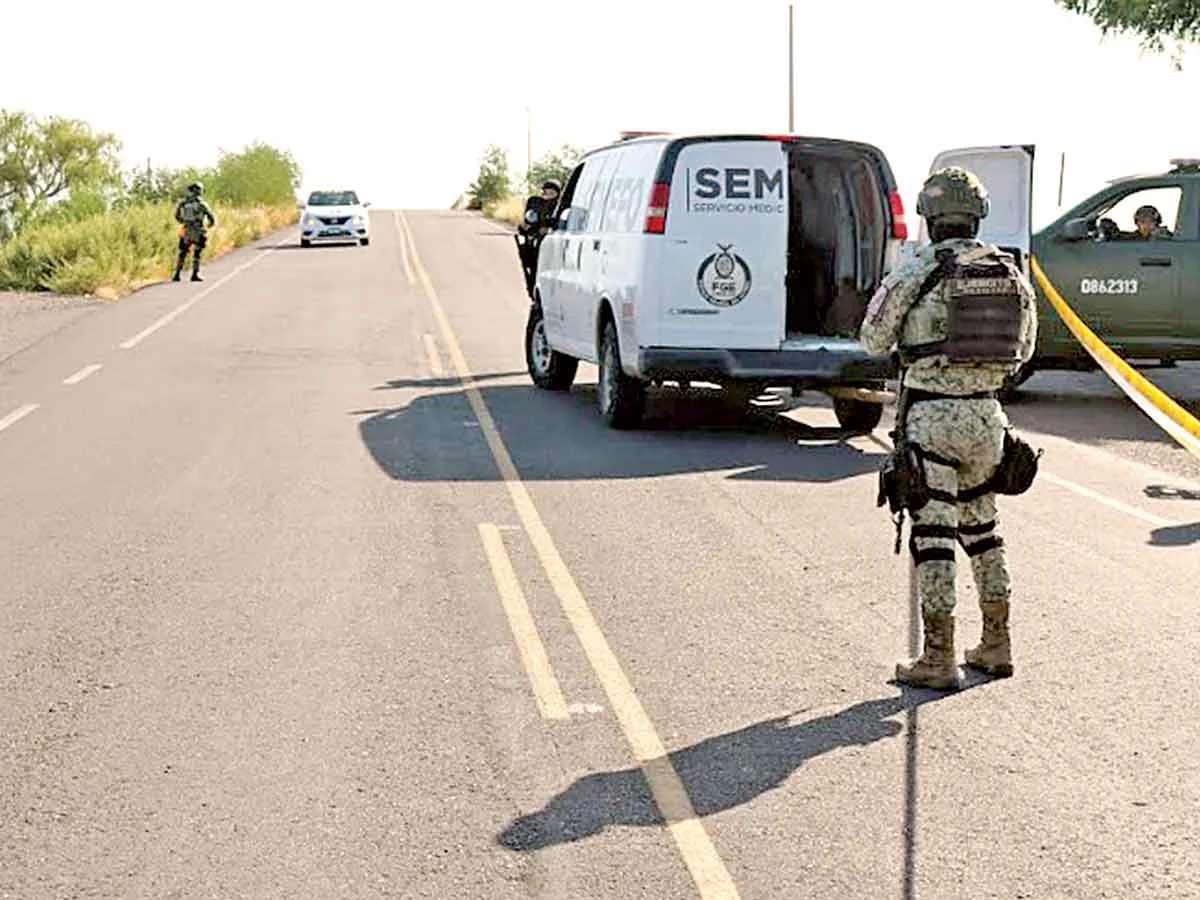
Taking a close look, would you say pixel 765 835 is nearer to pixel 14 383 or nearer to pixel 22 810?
pixel 22 810

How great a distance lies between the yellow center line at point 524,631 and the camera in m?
7.14

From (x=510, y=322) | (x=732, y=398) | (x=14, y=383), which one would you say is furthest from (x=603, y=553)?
(x=510, y=322)

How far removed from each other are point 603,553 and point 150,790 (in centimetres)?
419

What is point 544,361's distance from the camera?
1805 centimetres

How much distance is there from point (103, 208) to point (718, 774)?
5227cm

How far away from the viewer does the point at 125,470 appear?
13055 mm

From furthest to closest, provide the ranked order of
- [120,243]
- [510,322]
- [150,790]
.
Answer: [120,243], [510,322], [150,790]

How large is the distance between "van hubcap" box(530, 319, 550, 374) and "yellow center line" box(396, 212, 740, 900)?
5099 millimetres

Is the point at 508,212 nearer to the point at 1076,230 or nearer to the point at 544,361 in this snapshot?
the point at 544,361

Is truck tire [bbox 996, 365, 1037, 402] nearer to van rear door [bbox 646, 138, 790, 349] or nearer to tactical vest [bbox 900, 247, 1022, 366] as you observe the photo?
van rear door [bbox 646, 138, 790, 349]

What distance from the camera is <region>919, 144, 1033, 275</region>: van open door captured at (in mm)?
16922

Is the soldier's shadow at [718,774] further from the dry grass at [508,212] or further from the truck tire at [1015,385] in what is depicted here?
the dry grass at [508,212]

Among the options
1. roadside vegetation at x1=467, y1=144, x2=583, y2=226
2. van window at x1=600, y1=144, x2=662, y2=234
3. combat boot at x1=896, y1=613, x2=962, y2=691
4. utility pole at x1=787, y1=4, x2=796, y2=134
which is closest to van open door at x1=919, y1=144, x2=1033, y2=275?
van window at x1=600, y1=144, x2=662, y2=234

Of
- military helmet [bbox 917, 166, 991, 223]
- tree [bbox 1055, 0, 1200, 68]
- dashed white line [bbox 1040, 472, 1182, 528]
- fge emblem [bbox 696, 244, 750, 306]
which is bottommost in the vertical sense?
dashed white line [bbox 1040, 472, 1182, 528]
